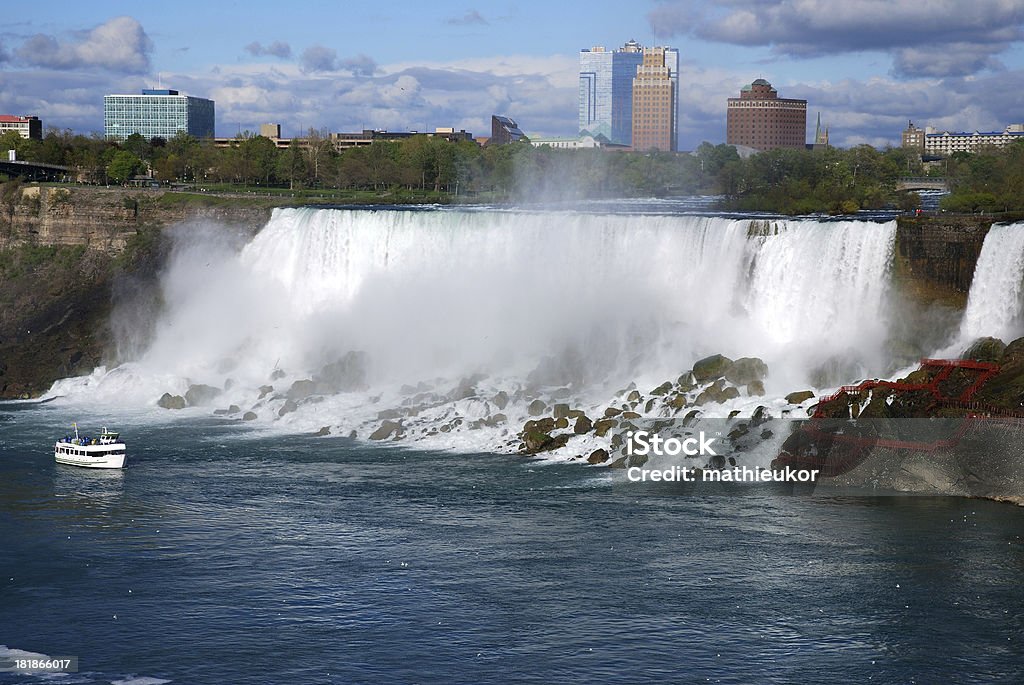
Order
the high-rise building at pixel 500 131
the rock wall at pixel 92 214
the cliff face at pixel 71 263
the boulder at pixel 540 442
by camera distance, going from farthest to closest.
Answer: the high-rise building at pixel 500 131
the rock wall at pixel 92 214
the cliff face at pixel 71 263
the boulder at pixel 540 442

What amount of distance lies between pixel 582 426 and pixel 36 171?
67.7 meters

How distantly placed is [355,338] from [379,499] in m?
20.8

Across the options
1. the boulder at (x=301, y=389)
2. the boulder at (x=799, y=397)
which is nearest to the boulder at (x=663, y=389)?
the boulder at (x=799, y=397)

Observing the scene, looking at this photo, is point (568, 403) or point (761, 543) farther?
point (568, 403)

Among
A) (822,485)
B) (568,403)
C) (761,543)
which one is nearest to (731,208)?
(568,403)

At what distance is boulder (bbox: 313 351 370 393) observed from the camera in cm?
5025

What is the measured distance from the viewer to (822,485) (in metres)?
35.4

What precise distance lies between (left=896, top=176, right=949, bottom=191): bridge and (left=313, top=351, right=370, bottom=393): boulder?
177 ft

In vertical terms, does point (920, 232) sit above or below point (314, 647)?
above

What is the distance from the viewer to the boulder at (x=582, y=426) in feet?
134

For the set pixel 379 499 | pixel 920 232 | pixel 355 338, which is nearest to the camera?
pixel 379 499

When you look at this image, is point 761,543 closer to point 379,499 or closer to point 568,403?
point 379,499

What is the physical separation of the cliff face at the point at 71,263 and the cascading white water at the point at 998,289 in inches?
1325

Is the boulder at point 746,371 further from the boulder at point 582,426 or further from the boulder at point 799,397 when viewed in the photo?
the boulder at point 582,426
